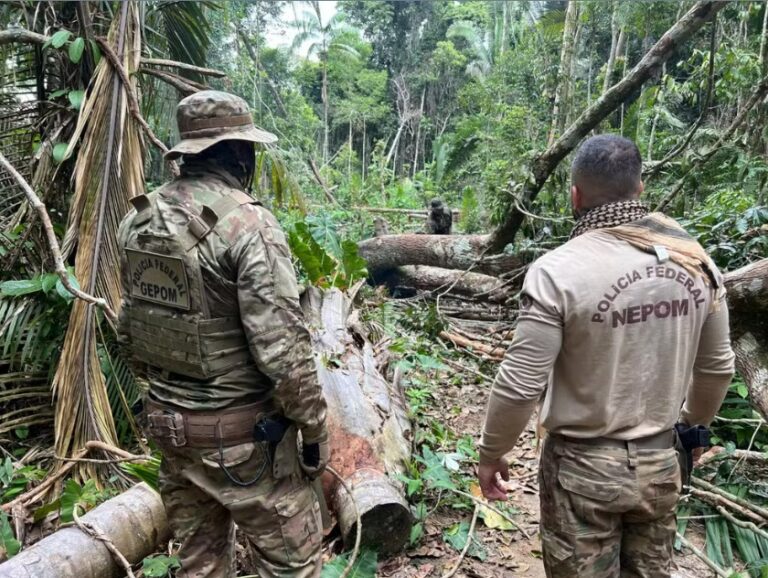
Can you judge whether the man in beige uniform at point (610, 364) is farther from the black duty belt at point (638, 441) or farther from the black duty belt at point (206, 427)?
the black duty belt at point (206, 427)

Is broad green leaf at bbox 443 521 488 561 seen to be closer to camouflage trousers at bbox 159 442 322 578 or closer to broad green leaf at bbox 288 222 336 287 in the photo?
camouflage trousers at bbox 159 442 322 578

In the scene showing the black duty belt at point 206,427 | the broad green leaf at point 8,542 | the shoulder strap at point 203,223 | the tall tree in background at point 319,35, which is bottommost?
the broad green leaf at point 8,542

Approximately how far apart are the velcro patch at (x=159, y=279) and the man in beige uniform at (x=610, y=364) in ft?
4.14

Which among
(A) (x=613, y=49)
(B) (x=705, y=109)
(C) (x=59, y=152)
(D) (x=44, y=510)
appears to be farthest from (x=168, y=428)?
(A) (x=613, y=49)

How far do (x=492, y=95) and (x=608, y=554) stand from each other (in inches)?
853

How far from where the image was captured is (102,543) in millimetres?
2689

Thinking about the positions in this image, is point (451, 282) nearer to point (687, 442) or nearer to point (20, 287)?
point (20, 287)

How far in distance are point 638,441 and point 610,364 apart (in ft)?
1.04

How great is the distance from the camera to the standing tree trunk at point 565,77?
12.2 meters

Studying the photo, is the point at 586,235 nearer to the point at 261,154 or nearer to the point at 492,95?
the point at 261,154

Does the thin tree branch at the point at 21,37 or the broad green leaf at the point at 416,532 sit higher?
the thin tree branch at the point at 21,37

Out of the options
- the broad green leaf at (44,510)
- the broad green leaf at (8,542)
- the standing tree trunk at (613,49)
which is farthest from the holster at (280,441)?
the standing tree trunk at (613,49)

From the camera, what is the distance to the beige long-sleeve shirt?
188 centimetres

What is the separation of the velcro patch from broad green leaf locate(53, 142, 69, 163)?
6.53 feet
